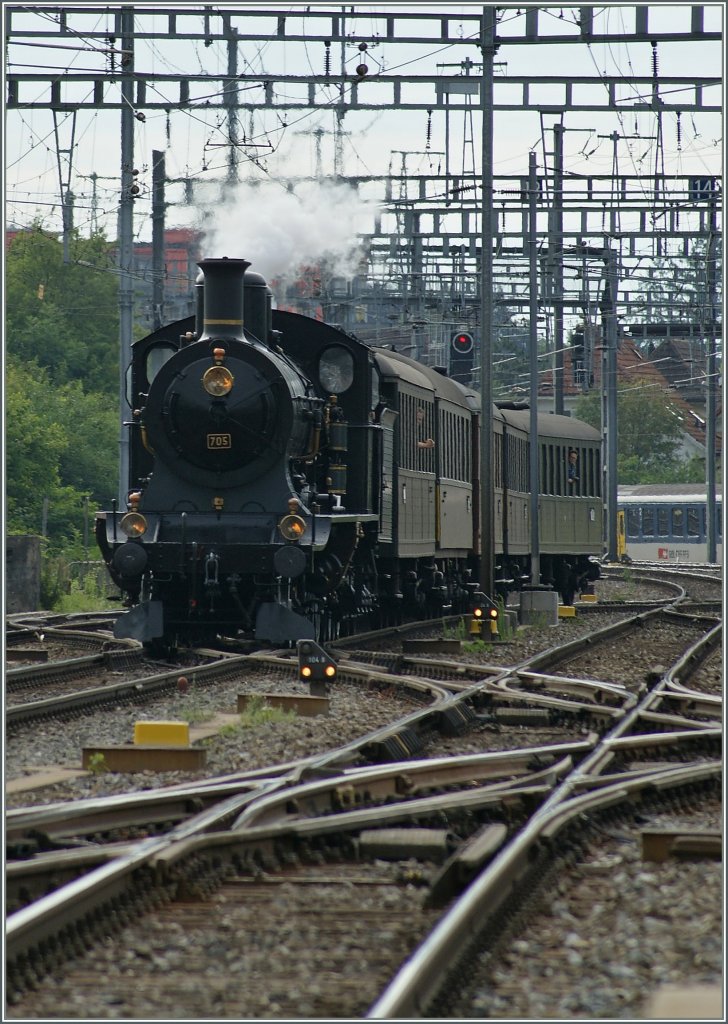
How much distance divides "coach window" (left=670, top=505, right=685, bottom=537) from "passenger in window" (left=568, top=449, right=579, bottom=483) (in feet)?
89.5

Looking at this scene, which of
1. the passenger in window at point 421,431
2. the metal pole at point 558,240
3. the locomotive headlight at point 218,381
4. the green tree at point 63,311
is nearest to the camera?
the locomotive headlight at point 218,381

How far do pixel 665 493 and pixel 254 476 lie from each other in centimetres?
4673

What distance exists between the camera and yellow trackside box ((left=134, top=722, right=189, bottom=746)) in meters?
9.12

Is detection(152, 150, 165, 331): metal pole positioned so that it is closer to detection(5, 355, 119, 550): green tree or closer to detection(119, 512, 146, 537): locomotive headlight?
detection(5, 355, 119, 550): green tree

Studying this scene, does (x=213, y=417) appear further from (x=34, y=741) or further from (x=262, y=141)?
(x=262, y=141)

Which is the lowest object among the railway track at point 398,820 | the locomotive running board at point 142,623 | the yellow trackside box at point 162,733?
the railway track at point 398,820

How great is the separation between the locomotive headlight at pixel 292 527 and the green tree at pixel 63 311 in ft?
143

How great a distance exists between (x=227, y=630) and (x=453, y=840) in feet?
31.4

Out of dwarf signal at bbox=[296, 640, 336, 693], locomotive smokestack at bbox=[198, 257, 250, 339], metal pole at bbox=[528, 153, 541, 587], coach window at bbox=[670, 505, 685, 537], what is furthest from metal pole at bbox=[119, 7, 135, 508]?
coach window at bbox=[670, 505, 685, 537]

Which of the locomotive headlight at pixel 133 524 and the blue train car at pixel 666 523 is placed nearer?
the locomotive headlight at pixel 133 524

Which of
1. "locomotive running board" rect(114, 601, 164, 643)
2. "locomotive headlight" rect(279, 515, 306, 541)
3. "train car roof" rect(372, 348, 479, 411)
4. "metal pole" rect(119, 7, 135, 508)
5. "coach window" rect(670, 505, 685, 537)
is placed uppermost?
"metal pole" rect(119, 7, 135, 508)

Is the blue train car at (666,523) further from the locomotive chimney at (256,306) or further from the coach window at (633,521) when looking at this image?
the locomotive chimney at (256,306)

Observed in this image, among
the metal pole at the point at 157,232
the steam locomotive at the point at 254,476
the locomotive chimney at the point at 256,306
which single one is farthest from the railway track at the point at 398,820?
the metal pole at the point at 157,232

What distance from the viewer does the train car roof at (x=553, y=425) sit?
2836cm
